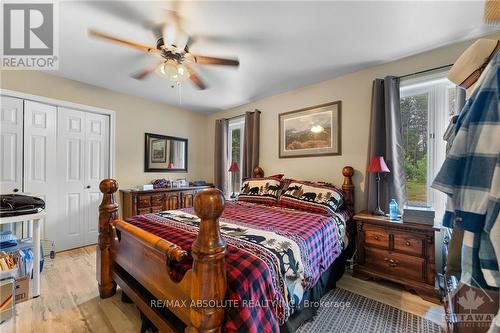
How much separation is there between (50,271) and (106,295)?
3.68 feet

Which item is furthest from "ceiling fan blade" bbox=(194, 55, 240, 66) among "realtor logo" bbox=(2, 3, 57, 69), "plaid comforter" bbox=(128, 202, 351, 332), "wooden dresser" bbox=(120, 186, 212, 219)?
"wooden dresser" bbox=(120, 186, 212, 219)

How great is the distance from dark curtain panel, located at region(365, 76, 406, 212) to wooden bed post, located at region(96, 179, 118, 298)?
2713 mm

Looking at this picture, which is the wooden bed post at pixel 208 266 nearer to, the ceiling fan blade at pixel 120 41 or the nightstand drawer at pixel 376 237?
the ceiling fan blade at pixel 120 41

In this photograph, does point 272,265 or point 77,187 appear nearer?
point 272,265

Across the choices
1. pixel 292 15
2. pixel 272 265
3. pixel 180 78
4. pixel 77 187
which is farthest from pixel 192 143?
pixel 272 265

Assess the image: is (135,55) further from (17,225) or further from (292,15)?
(17,225)

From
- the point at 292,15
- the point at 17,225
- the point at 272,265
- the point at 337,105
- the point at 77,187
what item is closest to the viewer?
the point at 272,265

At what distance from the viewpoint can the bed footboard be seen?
3.18 ft

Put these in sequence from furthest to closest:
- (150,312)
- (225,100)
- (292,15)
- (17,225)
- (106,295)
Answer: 1. (225,100)
2. (17,225)
3. (106,295)
4. (292,15)
5. (150,312)

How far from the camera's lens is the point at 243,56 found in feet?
7.99

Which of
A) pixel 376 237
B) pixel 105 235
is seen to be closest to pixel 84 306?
pixel 105 235

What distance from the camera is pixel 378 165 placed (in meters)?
2.35

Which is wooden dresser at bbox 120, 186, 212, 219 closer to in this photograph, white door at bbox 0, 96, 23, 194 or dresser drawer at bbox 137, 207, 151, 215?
dresser drawer at bbox 137, 207, 151, 215

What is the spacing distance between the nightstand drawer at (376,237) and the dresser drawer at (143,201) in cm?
315
